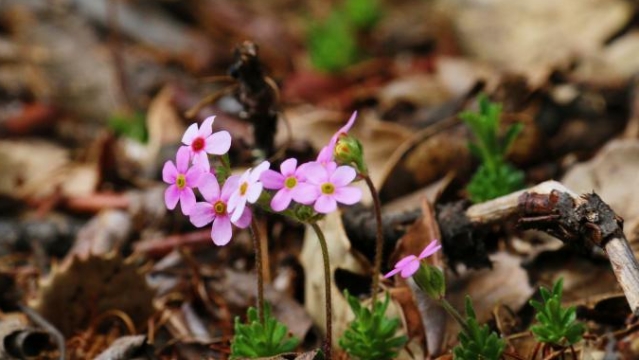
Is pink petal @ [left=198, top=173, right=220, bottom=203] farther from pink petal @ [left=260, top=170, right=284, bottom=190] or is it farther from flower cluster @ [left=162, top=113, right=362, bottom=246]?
pink petal @ [left=260, top=170, right=284, bottom=190]

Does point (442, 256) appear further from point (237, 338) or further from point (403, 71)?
point (403, 71)

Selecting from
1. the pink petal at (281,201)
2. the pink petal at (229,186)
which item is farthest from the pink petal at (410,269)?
the pink petal at (229,186)

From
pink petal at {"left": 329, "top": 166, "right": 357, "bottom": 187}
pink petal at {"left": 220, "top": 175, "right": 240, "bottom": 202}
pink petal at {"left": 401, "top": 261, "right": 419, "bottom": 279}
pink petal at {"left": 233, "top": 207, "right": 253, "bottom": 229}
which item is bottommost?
pink petal at {"left": 401, "top": 261, "right": 419, "bottom": 279}

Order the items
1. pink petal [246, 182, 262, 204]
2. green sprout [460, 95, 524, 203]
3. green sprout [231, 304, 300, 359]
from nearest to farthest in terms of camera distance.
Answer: pink petal [246, 182, 262, 204]
green sprout [231, 304, 300, 359]
green sprout [460, 95, 524, 203]

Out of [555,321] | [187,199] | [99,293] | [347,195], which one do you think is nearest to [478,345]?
[555,321]

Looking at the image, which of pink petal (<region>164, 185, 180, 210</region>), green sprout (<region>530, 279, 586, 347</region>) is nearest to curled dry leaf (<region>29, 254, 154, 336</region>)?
pink petal (<region>164, 185, 180, 210</region>)

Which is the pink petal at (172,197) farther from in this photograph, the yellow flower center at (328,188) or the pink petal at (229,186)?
the yellow flower center at (328,188)
